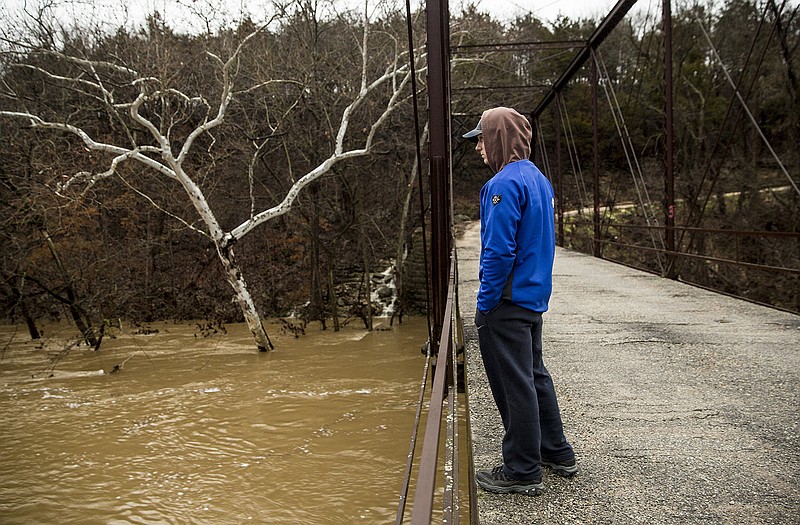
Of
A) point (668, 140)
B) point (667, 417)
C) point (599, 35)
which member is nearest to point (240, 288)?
point (599, 35)

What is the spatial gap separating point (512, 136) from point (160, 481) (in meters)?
8.60

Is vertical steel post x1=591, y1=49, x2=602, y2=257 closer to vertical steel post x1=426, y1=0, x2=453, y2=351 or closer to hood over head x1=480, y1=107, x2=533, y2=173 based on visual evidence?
vertical steel post x1=426, y1=0, x2=453, y2=351

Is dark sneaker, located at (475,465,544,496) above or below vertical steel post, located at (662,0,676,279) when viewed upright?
below

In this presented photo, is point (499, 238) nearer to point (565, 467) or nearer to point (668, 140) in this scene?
point (565, 467)

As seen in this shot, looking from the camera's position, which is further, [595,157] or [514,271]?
[595,157]

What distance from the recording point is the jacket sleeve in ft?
9.81

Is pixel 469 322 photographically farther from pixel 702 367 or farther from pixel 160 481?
pixel 160 481

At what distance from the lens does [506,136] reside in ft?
10.3

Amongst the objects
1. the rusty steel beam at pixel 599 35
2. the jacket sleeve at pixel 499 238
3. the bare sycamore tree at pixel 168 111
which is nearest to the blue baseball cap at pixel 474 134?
the jacket sleeve at pixel 499 238

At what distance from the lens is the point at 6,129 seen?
16.7 m

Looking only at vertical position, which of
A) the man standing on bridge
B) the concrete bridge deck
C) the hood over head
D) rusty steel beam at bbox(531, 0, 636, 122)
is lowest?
the concrete bridge deck

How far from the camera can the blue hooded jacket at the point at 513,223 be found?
3.00m

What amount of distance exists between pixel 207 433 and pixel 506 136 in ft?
33.2

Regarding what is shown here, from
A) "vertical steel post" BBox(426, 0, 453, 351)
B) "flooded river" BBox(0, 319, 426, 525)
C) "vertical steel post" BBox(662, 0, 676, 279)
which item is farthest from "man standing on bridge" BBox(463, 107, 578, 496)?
"vertical steel post" BBox(662, 0, 676, 279)
